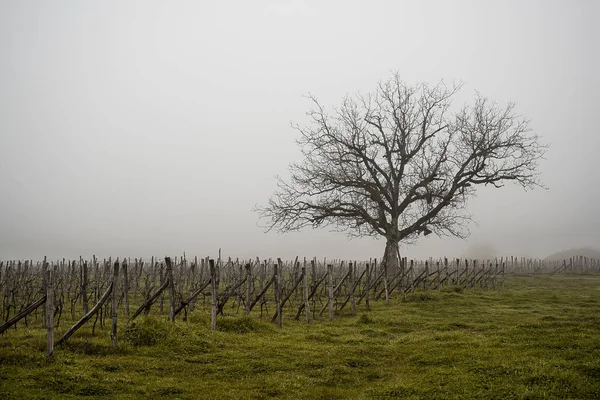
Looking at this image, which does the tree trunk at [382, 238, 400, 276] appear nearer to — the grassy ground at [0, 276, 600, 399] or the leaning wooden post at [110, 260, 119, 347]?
the grassy ground at [0, 276, 600, 399]

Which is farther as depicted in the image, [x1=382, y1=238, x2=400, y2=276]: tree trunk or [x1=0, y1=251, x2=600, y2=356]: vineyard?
[x1=382, y1=238, x2=400, y2=276]: tree trunk

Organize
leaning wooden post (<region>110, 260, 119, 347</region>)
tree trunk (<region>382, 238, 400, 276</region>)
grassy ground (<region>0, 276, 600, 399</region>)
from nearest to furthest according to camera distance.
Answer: grassy ground (<region>0, 276, 600, 399</region>) < leaning wooden post (<region>110, 260, 119, 347</region>) < tree trunk (<region>382, 238, 400, 276</region>)

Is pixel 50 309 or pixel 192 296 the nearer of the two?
pixel 50 309

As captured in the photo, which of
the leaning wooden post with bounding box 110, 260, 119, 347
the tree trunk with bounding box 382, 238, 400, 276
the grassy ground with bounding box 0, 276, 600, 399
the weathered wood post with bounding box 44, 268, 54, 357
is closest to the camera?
the grassy ground with bounding box 0, 276, 600, 399

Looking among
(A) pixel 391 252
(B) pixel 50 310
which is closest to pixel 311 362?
(B) pixel 50 310

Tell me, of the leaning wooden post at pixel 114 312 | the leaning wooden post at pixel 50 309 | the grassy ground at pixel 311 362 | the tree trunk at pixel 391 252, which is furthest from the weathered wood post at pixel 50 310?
the tree trunk at pixel 391 252

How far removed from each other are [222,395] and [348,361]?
401 cm

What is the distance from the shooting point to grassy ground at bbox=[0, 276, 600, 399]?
8.16m

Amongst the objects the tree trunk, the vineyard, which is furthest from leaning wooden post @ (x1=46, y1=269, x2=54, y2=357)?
the tree trunk

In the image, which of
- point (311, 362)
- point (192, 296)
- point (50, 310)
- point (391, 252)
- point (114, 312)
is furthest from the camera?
point (391, 252)

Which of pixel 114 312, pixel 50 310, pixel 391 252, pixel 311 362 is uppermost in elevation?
pixel 391 252

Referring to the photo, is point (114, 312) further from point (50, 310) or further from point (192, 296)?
point (192, 296)

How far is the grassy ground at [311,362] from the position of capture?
816cm

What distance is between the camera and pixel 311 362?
10812 millimetres
